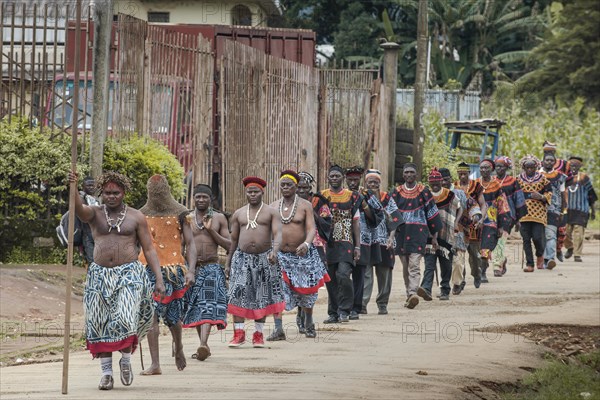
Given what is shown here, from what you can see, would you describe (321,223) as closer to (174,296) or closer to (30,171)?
(174,296)

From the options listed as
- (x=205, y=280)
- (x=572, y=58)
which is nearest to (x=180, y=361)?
(x=205, y=280)

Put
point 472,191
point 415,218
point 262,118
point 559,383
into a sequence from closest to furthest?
1. point 559,383
2. point 415,218
3. point 472,191
4. point 262,118

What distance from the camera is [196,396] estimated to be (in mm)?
10625

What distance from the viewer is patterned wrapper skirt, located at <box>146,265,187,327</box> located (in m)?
12.2

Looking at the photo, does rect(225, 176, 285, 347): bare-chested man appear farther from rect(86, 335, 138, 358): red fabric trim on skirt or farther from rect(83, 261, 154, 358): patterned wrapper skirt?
rect(86, 335, 138, 358): red fabric trim on skirt

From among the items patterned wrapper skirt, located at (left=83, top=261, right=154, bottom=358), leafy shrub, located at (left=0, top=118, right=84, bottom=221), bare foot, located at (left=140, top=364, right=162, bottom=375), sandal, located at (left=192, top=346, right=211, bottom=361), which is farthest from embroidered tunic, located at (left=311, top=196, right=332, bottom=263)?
patterned wrapper skirt, located at (left=83, top=261, right=154, bottom=358)

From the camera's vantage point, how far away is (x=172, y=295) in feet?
40.3

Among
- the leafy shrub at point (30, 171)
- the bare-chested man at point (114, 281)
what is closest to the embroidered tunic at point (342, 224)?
the leafy shrub at point (30, 171)

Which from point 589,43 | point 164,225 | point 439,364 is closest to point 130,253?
point 164,225

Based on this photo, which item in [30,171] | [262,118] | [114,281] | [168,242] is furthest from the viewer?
[262,118]

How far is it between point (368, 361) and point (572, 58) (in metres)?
22.0

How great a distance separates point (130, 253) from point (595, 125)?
2949 cm

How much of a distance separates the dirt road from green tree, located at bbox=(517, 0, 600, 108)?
6917mm

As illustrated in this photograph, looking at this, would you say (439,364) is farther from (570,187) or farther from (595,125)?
(595,125)
